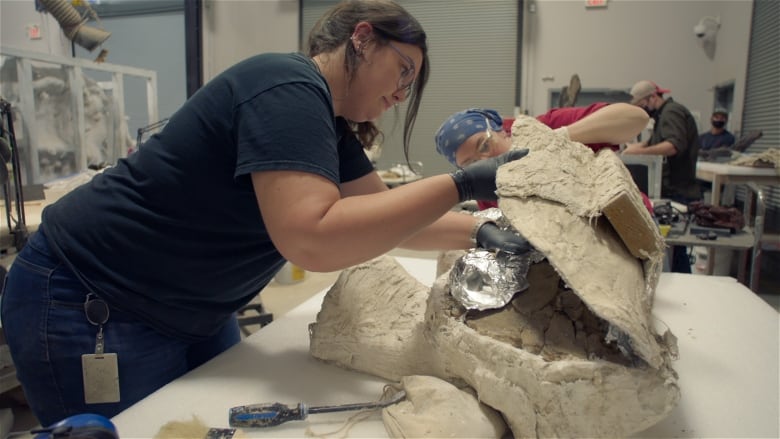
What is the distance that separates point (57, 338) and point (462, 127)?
1302 mm

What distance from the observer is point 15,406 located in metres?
2.31

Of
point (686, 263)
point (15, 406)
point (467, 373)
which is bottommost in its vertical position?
point (15, 406)

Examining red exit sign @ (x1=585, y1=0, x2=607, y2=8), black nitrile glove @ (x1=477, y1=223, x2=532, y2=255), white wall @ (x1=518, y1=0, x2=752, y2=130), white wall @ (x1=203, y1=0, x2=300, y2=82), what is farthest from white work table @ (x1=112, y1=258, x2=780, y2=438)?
white wall @ (x1=203, y1=0, x2=300, y2=82)

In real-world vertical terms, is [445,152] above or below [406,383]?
above

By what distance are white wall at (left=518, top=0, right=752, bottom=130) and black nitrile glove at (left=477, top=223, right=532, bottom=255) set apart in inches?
189

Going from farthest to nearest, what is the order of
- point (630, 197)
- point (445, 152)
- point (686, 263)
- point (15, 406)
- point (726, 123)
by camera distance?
1. point (726, 123)
2. point (686, 263)
3. point (15, 406)
4. point (445, 152)
5. point (630, 197)

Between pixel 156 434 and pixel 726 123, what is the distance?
6.38 m

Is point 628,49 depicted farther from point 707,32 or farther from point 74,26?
point 74,26

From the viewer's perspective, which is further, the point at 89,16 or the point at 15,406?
the point at 89,16

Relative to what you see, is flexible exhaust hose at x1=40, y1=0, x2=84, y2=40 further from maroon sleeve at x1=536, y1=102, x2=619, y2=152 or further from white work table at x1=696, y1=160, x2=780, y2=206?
white work table at x1=696, y1=160, x2=780, y2=206

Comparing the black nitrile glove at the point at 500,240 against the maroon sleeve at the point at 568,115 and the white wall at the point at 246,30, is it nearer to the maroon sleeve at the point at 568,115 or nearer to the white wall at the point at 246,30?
the maroon sleeve at the point at 568,115


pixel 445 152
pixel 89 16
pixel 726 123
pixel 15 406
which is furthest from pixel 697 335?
pixel 726 123

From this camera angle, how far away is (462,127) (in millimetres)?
1747

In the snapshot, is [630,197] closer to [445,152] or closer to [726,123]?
[445,152]
